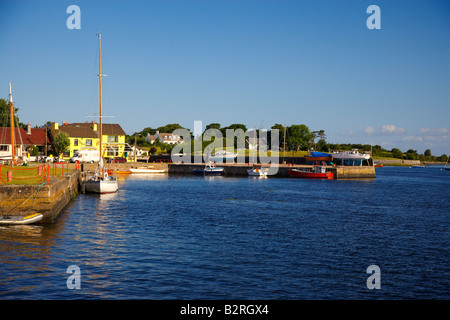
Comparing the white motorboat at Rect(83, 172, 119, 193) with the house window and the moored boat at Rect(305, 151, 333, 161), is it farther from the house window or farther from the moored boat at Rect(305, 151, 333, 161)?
the moored boat at Rect(305, 151, 333, 161)

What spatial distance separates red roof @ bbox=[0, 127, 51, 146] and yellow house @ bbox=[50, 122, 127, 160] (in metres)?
3.07

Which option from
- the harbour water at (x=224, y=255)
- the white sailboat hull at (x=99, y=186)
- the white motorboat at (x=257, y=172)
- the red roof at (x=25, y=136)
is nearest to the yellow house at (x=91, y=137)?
the red roof at (x=25, y=136)

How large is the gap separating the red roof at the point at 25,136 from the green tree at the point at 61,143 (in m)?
3.07

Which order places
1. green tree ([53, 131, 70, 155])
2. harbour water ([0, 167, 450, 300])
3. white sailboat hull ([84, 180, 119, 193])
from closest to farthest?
harbour water ([0, 167, 450, 300]), white sailboat hull ([84, 180, 119, 193]), green tree ([53, 131, 70, 155])

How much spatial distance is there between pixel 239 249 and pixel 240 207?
67.7 ft

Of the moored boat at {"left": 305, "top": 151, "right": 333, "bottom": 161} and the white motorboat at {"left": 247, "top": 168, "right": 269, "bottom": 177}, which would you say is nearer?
the white motorboat at {"left": 247, "top": 168, "right": 269, "bottom": 177}

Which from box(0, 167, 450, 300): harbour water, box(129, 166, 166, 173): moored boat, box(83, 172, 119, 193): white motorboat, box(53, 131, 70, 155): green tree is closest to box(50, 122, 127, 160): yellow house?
box(53, 131, 70, 155): green tree

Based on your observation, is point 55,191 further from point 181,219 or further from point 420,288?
point 420,288

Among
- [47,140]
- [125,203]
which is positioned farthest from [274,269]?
[47,140]

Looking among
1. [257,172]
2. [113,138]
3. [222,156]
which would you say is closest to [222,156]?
[222,156]

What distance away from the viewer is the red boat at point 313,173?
101250 millimetres

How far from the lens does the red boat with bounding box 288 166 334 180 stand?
101250mm

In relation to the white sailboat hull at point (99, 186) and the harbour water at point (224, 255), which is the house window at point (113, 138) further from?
the harbour water at point (224, 255)

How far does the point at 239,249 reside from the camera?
79.8ft
